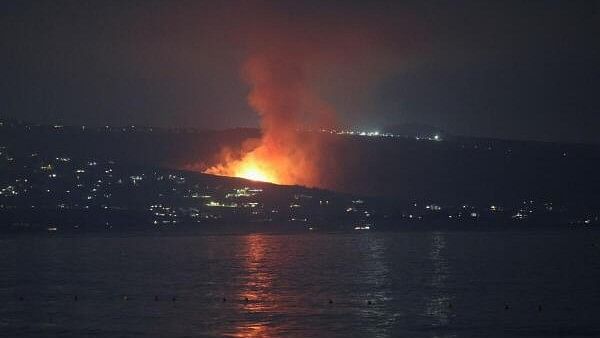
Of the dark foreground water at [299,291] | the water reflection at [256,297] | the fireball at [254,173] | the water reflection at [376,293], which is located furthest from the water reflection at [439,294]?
the fireball at [254,173]

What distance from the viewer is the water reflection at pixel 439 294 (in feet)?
130

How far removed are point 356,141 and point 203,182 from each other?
5901 cm

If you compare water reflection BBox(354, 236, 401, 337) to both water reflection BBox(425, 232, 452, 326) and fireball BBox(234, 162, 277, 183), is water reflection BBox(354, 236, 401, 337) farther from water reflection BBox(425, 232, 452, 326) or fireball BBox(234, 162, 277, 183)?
fireball BBox(234, 162, 277, 183)

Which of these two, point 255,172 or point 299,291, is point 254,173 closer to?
point 255,172

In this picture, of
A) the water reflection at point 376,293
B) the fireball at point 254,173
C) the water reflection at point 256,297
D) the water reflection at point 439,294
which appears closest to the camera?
the water reflection at point 256,297

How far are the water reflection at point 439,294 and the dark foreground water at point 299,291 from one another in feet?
0.27

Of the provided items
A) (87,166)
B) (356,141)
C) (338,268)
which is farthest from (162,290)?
(356,141)

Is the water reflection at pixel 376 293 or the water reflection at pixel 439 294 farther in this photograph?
the water reflection at pixel 439 294

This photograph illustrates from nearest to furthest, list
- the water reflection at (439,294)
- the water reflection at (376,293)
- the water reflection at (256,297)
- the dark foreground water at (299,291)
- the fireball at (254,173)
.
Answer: the water reflection at (256,297) → the dark foreground water at (299,291) → the water reflection at (376,293) → the water reflection at (439,294) → the fireball at (254,173)

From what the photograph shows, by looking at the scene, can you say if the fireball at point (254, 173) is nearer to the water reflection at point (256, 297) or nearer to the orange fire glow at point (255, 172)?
the orange fire glow at point (255, 172)

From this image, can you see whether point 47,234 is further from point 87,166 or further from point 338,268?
point 338,268

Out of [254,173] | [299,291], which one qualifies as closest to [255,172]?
[254,173]

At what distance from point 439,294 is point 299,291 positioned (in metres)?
6.90

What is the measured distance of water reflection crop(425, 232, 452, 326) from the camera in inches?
1555
